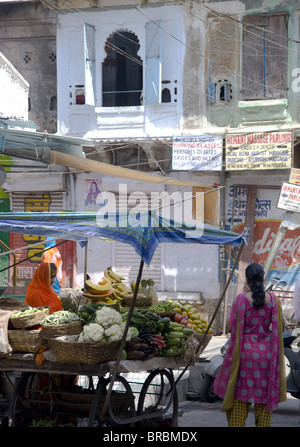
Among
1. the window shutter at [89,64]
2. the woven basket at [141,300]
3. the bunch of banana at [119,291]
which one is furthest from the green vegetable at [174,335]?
the window shutter at [89,64]

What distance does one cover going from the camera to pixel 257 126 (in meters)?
14.3

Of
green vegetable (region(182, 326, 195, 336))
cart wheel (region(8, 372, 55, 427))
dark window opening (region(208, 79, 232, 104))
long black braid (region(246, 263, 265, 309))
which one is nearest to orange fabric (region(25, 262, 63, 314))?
cart wheel (region(8, 372, 55, 427))

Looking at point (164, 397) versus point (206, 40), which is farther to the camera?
point (206, 40)

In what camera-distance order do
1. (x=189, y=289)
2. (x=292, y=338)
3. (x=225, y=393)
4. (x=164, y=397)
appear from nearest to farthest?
(x=225, y=393) < (x=164, y=397) < (x=292, y=338) < (x=189, y=289)

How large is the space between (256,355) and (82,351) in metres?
1.42

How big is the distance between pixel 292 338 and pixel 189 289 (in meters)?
7.10

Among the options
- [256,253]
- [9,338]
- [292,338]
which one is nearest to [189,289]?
[256,253]

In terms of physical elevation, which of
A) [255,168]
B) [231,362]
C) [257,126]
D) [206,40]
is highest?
[206,40]

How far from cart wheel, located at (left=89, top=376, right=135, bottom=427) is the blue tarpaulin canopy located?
1.26 metres

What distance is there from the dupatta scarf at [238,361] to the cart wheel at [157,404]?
929mm

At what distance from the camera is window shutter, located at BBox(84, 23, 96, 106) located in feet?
48.3

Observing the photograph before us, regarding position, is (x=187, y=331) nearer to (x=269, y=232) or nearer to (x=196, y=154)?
(x=196, y=154)

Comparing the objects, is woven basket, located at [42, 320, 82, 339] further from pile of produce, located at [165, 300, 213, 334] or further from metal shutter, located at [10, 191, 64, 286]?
metal shutter, located at [10, 191, 64, 286]
